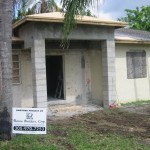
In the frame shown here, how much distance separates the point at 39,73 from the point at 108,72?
3.19 m

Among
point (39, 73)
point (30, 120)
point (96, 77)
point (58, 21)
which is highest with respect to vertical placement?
point (58, 21)

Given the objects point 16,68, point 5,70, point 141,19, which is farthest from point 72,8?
point 141,19

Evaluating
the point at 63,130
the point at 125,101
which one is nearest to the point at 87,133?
the point at 63,130

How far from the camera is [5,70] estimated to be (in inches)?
343

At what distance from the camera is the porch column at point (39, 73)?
13.3 meters

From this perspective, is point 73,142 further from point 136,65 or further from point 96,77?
point 136,65

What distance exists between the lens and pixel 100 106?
624 inches

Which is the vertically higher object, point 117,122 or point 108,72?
point 108,72

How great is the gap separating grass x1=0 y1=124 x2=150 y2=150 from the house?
4006 mm

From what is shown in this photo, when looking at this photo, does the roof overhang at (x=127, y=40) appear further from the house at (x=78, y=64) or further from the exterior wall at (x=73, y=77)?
the exterior wall at (x=73, y=77)

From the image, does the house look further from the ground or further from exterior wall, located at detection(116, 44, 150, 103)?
the ground

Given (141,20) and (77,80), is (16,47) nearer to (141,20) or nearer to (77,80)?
(77,80)

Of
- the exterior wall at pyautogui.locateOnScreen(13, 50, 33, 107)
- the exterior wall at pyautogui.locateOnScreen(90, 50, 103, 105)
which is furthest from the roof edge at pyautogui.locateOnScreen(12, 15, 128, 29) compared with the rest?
the exterior wall at pyautogui.locateOnScreen(90, 50, 103, 105)

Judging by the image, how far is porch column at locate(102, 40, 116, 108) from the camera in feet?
49.9
